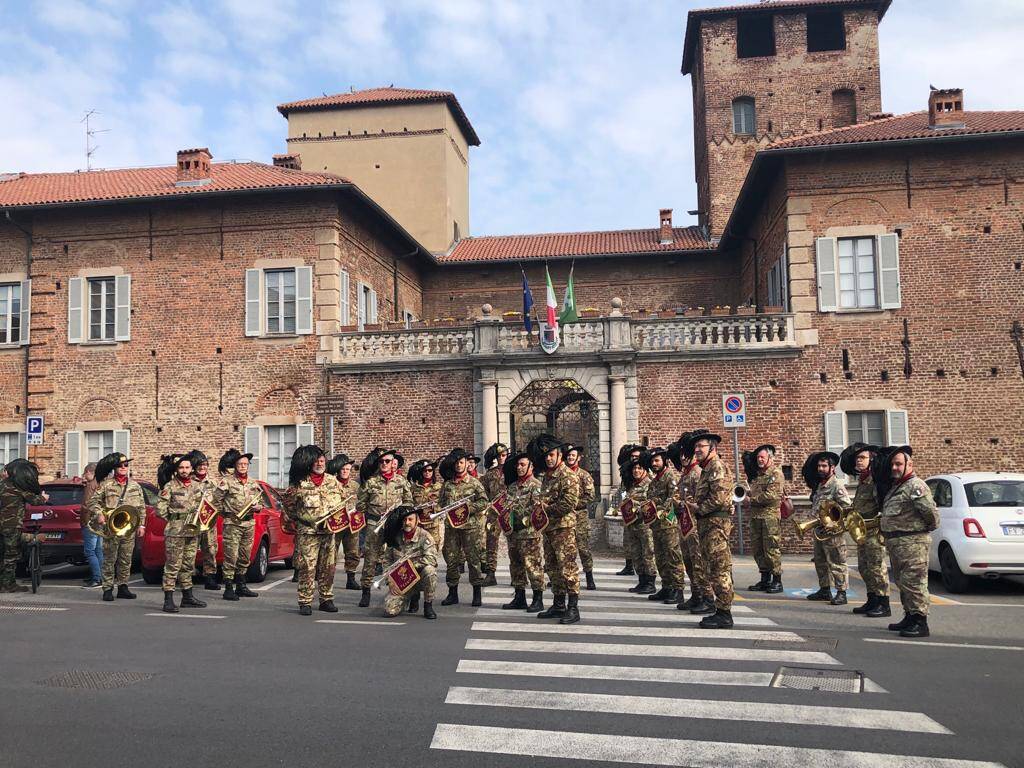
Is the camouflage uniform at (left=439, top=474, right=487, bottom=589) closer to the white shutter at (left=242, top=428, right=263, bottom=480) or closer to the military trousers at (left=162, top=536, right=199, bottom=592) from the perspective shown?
the military trousers at (left=162, top=536, right=199, bottom=592)

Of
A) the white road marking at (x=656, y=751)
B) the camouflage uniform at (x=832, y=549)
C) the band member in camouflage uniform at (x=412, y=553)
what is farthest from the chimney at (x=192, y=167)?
the white road marking at (x=656, y=751)

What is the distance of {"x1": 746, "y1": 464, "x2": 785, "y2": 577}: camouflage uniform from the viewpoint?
1106cm

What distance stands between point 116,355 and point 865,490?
1847 cm

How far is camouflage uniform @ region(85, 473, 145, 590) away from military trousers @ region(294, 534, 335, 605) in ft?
8.22

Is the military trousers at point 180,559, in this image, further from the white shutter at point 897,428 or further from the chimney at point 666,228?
the chimney at point 666,228

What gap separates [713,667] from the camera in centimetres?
680

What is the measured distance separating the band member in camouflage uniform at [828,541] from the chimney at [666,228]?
1820 cm

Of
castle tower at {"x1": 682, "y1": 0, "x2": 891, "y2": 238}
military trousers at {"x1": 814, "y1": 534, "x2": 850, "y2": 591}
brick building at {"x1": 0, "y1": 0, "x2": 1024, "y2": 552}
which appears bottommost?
military trousers at {"x1": 814, "y1": 534, "x2": 850, "y2": 591}

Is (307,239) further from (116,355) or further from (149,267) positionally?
(116,355)

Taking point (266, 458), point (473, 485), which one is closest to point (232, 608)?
point (473, 485)

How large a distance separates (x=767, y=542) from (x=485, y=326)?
10720 mm

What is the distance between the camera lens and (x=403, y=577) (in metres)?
9.41

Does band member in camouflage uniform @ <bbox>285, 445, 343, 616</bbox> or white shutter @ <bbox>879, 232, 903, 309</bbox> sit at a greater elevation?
white shutter @ <bbox>879, 232, 903, 309</bbox>

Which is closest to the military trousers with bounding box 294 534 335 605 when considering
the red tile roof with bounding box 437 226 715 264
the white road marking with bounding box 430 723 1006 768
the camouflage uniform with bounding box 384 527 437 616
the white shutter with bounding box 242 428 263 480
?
the camouflage uniform with bounding box 384 527 437 616
